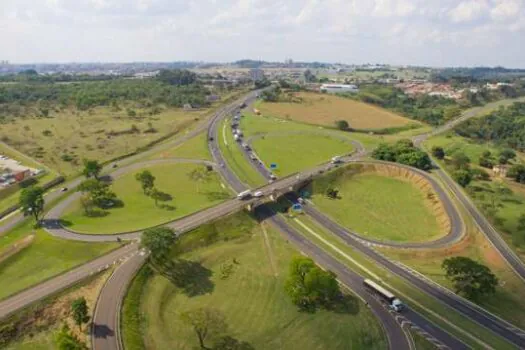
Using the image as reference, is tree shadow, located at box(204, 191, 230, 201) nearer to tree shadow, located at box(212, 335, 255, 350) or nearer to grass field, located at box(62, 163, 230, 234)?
grass field, located at box(62, 163, 230, 234)

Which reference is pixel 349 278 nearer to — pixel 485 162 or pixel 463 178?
pixel 463 178

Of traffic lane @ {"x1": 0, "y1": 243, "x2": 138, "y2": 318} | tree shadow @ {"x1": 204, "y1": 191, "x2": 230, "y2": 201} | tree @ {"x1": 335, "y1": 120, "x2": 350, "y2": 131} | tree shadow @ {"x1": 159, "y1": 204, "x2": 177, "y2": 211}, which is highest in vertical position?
tree @ {"x1": 335, "y1": 120, "x2": 350, "y2": 131}

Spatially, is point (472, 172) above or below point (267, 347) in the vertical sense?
above

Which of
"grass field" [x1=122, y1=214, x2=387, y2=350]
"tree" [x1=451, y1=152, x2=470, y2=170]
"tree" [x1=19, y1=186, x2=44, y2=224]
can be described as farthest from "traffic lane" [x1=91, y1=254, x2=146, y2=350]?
"tree" [x1=451, y1=152, x2=470, y2=170]

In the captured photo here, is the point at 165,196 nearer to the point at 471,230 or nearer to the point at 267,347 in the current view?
the point at 267,347

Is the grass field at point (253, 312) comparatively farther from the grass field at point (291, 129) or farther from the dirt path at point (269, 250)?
the grass field at point (291, 129)

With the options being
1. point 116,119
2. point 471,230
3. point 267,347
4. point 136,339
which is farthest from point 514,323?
point 116,119

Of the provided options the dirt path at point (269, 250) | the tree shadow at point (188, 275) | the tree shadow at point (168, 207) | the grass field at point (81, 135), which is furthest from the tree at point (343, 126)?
the tree shadow at point (188, 275)
